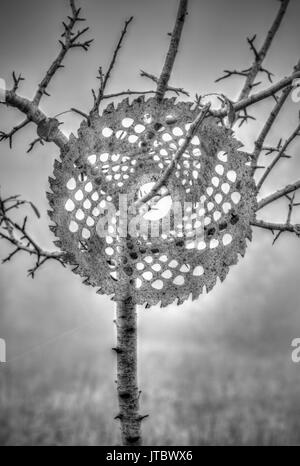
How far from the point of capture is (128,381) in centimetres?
123

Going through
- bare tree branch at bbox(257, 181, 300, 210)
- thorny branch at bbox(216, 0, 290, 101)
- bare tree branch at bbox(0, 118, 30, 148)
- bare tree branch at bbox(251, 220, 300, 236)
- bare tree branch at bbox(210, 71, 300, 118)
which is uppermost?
thorny branch at bbox(216, 0, 290, 101)

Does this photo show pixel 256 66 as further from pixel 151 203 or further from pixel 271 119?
pixel 151 203

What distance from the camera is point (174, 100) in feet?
2.81

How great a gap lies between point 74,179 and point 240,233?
0.36 meters


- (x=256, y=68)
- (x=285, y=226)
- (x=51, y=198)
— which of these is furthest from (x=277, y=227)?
(x=51, y=198)

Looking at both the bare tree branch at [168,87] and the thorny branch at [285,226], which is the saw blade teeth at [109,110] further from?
the thorny branch at [285,226]

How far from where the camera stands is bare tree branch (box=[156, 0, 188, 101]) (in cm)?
97

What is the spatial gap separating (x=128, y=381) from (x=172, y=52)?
3.14ft

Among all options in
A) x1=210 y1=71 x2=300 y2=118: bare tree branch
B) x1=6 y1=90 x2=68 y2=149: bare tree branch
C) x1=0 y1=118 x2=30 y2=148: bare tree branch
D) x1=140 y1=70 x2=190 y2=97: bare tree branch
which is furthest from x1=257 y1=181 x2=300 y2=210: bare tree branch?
x1=0 y1=118 x2=30 y2=148: bare tree branch

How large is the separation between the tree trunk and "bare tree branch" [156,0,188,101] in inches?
25.1

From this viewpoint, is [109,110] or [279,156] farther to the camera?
[279,156]

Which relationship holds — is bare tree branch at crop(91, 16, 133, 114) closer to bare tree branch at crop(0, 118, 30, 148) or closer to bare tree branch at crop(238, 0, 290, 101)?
bare tree branch at crop(0, 118, 30, 148)

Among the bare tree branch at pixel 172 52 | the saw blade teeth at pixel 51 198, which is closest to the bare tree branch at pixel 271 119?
the bare tree branch at pixel 172 52
